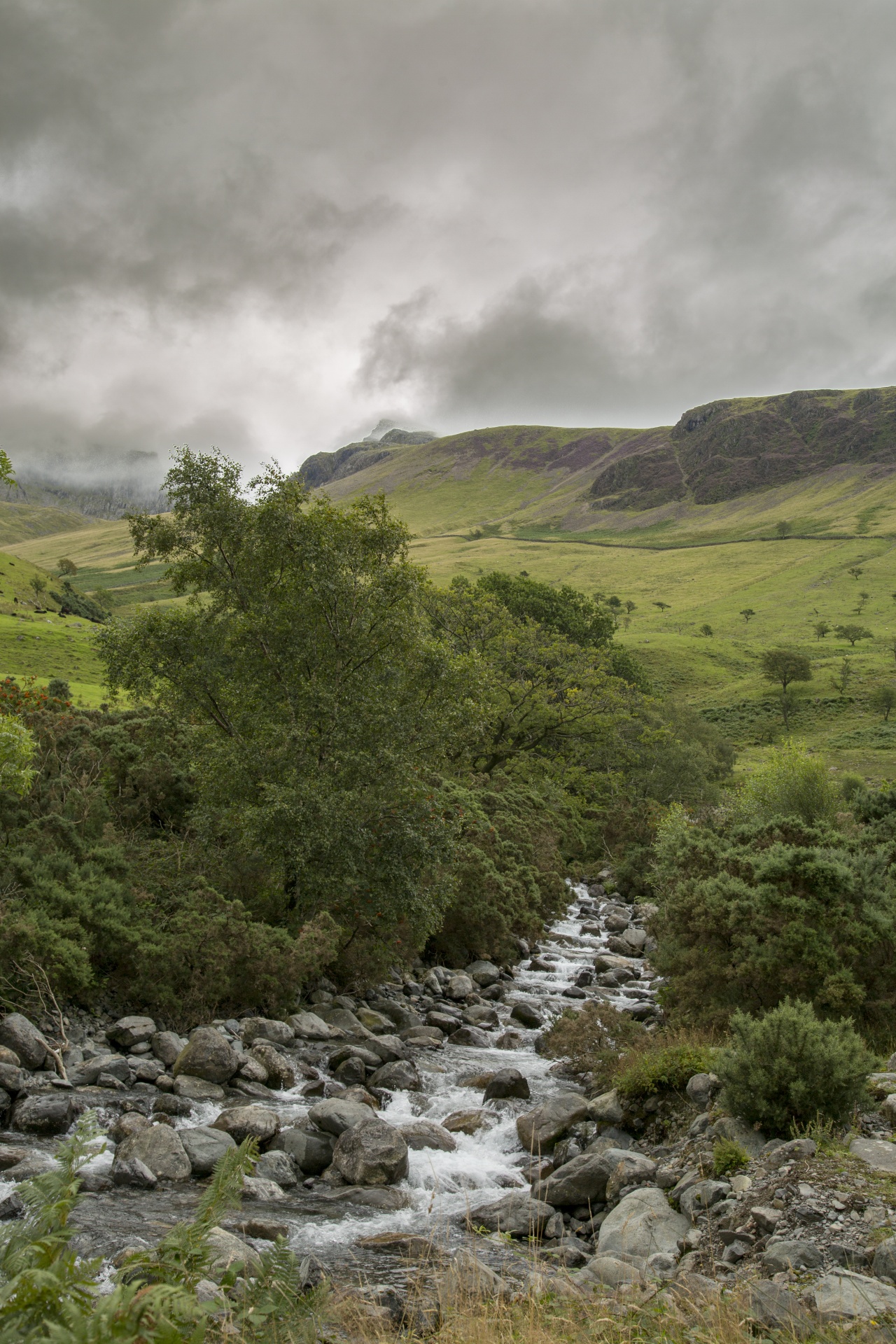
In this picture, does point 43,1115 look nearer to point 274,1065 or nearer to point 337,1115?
point 274,1065

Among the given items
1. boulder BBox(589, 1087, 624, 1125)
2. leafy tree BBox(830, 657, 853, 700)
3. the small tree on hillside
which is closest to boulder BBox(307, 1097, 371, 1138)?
boulder BBox(589, 1087, 624, 1125)

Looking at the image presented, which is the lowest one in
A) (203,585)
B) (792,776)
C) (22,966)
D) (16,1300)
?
(792,776)

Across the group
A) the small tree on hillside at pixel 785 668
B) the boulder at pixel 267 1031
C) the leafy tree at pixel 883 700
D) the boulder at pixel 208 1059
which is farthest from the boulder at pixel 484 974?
the small tree on hillside at pixel 785 668

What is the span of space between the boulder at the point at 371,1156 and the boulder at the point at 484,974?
12064 millimetres

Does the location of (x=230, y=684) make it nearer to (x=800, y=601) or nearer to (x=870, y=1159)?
(x=870, y=1159)

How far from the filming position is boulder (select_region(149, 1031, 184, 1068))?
15.1 m

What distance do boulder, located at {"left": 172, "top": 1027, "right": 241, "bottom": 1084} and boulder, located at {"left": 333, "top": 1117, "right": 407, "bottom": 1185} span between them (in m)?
3.19

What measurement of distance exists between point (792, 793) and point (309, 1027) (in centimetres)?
2642

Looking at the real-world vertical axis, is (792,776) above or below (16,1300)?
below

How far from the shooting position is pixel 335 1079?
1588cm

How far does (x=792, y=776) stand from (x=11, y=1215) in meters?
36.3

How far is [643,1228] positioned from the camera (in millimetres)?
9445

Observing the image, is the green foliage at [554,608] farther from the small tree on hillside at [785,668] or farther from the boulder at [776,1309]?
the boulder at [776,1309]

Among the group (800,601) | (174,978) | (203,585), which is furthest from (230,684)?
(800,601)
